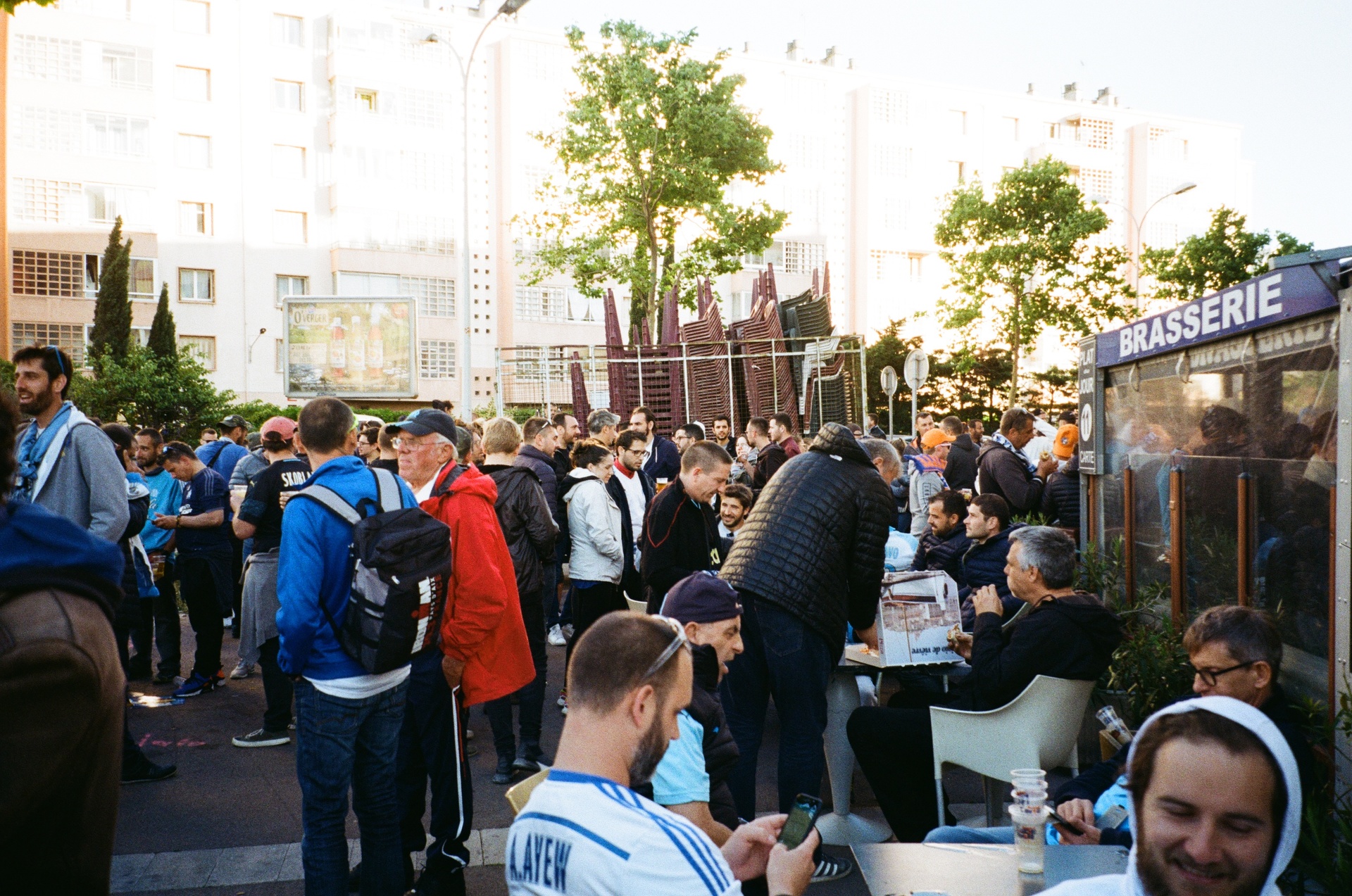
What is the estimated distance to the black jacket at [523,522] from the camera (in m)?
6.70

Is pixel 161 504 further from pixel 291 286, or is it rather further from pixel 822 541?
pixel 291 286

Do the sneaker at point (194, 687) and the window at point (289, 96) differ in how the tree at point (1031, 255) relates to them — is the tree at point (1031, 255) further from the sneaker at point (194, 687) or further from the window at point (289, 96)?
the window at point (289, 96)

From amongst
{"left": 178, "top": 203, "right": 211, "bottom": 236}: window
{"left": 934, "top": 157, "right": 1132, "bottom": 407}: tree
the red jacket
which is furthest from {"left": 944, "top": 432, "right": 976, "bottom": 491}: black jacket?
{"left": 178, "top": 203, "right": 211, "bottom": 236}: window

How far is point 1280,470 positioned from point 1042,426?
1230 cm

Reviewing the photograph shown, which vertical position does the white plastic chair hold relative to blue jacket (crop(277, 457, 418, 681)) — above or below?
below

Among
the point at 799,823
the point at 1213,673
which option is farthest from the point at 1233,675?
the point at 799,823

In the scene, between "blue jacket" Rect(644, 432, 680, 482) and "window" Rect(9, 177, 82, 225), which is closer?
"blue jacket" Rect(644, 432, 680, 482)

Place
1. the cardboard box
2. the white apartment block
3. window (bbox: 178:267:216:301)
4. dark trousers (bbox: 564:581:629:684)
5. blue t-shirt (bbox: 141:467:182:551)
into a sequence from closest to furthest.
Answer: the cardboard box, dark trousers (bbox: 564:581:629:684), blue t-shirt (bbox: 141:467:182:551), the white apartment block, window (bbox: 178:267:216:301)

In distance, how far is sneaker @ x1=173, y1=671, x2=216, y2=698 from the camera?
837 cm

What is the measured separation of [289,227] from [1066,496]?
38440mm

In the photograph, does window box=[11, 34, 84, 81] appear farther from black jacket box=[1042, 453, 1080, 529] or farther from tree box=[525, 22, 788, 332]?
black jacket box=[1042, 453, 1080, 529]

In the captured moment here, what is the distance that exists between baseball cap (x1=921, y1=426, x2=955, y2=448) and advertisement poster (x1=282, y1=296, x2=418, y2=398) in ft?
45.4

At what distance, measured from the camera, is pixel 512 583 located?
17.1 ft

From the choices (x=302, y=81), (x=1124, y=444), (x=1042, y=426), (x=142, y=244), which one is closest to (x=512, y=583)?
(x=1124, y=444)
